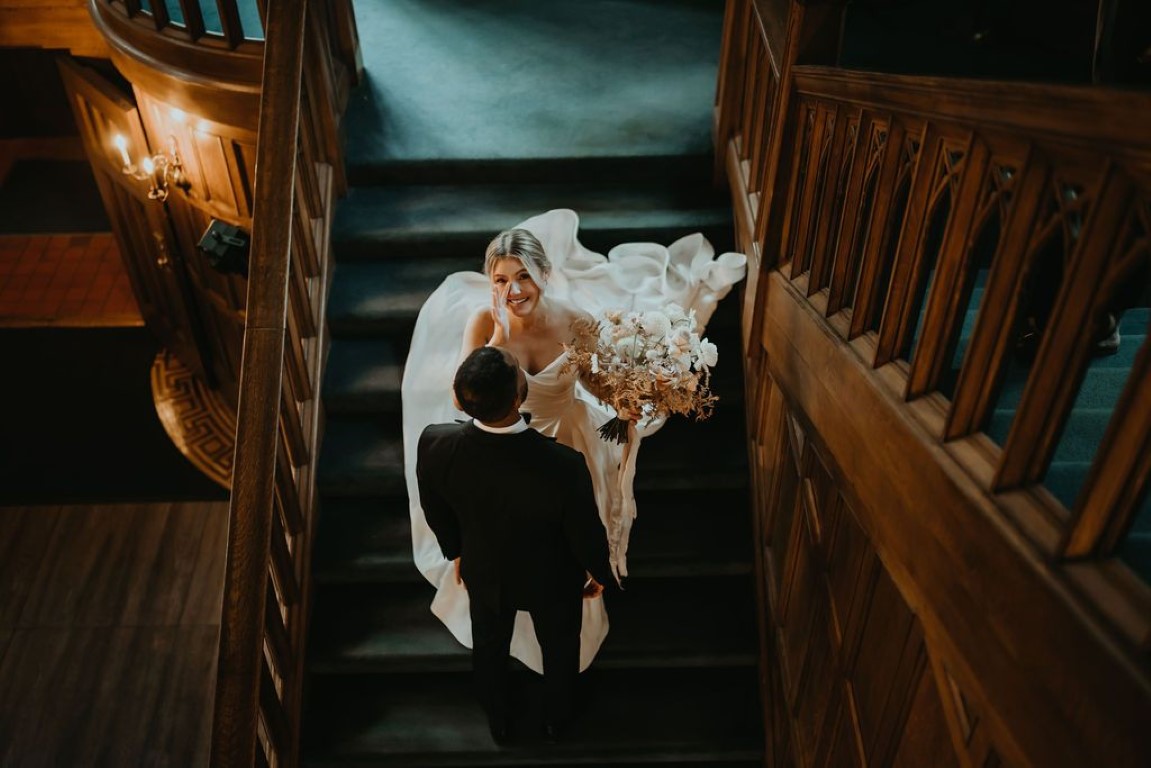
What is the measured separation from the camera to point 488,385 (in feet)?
8.18

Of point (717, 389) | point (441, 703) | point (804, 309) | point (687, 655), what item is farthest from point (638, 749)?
point (804, 309)

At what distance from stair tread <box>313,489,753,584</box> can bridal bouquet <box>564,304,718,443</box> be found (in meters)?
0.82

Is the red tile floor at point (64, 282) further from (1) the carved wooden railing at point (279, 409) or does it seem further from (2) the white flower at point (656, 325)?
(2) the white flower at point (656, 325)

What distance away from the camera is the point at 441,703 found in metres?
3.72

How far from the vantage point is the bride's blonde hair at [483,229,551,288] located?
3.24 m

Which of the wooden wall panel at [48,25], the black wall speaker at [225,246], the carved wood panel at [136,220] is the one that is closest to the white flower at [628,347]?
the black wall speaker at [225,246]

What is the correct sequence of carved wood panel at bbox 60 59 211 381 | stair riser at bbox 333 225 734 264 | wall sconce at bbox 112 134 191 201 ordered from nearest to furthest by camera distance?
stair riser at bbox 333 225 734 264
wall sconce at bbox 112 134 191 201
carved wood panel at bbox 60 59 211 381

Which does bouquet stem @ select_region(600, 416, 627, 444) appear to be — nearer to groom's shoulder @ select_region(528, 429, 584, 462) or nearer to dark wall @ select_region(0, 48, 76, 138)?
groom's shoulder @ select_region(528, 429, 584, 462)

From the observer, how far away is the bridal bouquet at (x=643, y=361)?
3072 millimetres

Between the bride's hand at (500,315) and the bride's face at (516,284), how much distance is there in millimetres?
13

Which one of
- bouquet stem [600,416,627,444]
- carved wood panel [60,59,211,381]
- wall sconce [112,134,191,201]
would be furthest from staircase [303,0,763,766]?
carved wood panel [60,59,211,381]

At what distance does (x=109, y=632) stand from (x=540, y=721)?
2788mm

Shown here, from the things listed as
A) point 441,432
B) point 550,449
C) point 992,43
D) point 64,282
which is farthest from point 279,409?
point 64,282

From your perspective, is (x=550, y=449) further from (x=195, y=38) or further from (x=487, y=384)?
(x=195, y=38)
